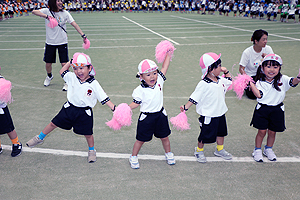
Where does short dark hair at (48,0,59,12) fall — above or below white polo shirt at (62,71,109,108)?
above

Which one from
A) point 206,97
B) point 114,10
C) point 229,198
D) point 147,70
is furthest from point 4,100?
point 114,10

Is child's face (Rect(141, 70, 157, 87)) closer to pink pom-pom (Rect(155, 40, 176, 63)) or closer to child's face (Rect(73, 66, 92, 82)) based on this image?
pink pom-pom (Rect(155, 40, 176, 63))

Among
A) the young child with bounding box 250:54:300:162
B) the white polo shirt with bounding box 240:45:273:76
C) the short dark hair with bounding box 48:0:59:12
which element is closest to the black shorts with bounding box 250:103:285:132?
the young child with bounding box 250:54:300:162

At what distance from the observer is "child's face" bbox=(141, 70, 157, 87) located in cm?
354

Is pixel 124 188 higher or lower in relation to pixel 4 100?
lower

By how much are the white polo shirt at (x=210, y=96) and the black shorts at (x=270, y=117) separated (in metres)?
0.62

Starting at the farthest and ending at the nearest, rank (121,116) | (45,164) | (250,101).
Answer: (250,101) → (45,164) → (121,116)

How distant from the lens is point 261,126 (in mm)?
3973

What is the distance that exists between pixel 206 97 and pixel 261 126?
3.35ft

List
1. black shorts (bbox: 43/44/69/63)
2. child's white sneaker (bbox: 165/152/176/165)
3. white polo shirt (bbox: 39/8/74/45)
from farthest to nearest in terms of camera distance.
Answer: black shorts (bbox: 43/44/69/63) → white polo shirt (bbox: 39/8/74/45) → child's white sneaker (bbox: 165/152/176/165)

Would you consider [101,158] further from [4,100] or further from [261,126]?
[261,126]

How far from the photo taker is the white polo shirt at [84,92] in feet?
12.3

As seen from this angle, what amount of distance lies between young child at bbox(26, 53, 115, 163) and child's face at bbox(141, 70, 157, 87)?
606 millimetres

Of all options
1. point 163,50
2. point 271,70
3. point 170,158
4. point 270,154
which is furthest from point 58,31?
point 270,154
